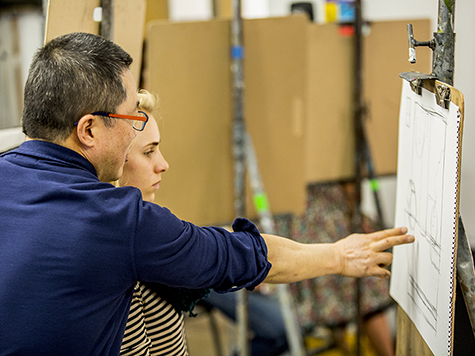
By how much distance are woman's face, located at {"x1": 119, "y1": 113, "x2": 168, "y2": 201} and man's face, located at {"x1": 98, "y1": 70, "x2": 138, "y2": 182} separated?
13cm

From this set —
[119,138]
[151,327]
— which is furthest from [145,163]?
[151,327]

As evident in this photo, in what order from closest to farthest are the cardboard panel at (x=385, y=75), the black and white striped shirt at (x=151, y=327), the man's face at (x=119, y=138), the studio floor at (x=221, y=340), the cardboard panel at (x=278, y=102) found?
the man's face at (x=119, y=138)
the black and white striped shirt at (x=151, y=327)
the cardboard panel at (x=278, y=102)
the cardboard panel at (x=385, y=75)
the studio floor at (x=221, y=340)

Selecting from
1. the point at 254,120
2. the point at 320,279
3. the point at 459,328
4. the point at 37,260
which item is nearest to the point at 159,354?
the point at 37,260

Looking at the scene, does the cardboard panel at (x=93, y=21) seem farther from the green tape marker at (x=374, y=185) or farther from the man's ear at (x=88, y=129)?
the green tape marker at (x=374, y=185)

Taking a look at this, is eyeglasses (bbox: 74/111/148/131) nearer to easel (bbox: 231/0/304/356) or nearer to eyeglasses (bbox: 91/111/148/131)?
eyeglasses (bbox: 91/111/148/131)

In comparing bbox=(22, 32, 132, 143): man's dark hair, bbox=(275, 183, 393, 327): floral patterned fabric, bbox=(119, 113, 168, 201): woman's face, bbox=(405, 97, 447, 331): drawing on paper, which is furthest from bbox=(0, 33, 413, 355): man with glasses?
bbox=(275, 183, 393, 327): floral patterned fabric

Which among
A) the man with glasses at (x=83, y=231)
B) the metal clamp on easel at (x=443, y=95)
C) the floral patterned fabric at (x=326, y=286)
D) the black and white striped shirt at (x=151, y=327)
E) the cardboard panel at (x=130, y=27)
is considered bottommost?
the floral patterned fabric at (x=326, y=286)

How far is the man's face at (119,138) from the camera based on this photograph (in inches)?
31.4

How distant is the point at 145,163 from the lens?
99 centimetres

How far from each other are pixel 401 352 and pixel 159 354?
1.67ft

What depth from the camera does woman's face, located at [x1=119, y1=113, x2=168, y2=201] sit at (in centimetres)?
97

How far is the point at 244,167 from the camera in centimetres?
184

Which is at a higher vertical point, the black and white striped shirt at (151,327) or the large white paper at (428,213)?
the large white paper at (428,213)

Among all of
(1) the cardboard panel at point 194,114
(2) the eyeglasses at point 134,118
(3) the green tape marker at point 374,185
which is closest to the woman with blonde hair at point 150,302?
(2) the eyeglasses at point 134,118
